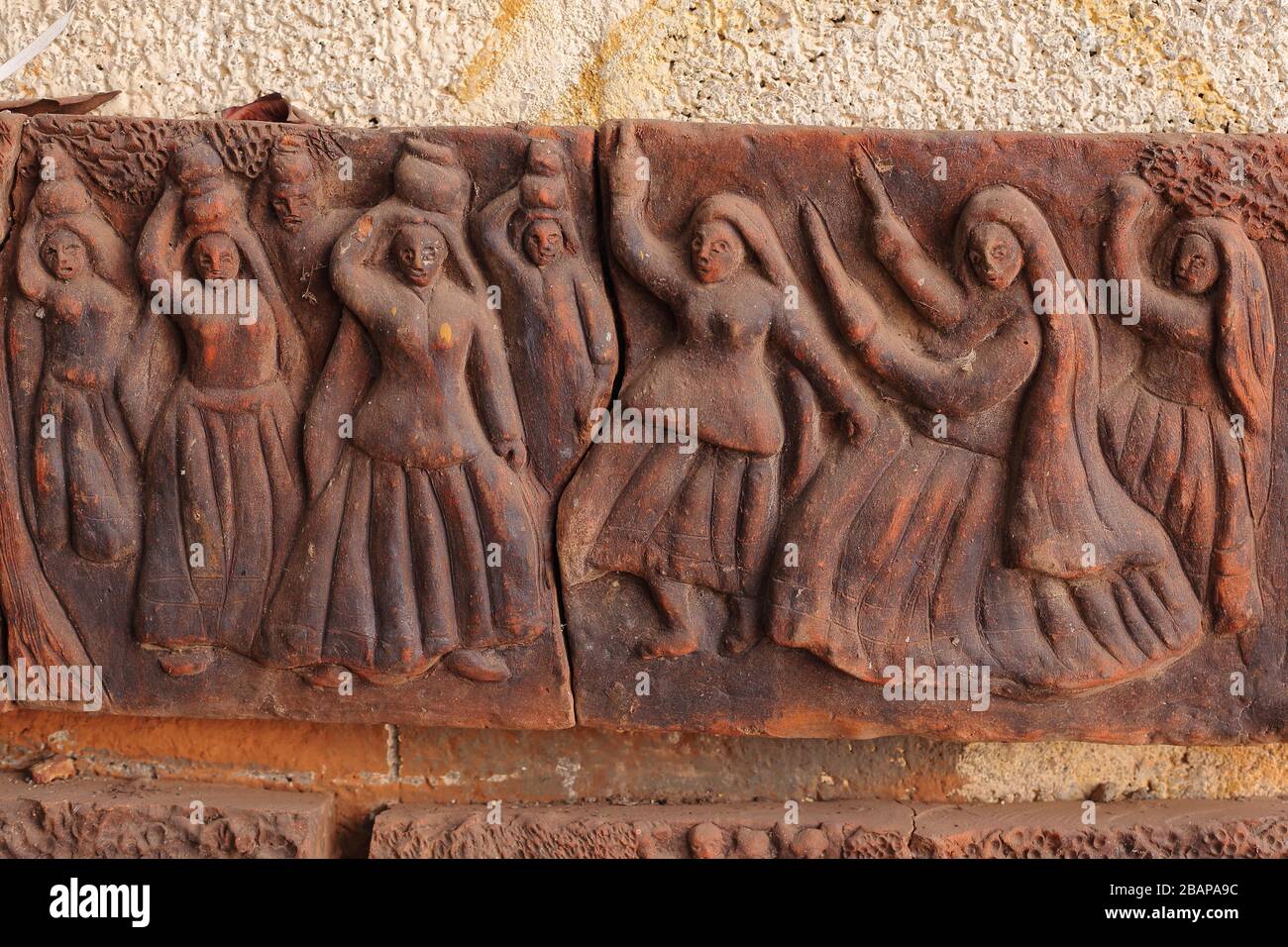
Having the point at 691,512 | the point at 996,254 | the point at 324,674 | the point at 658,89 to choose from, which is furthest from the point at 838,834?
the point at 658,89

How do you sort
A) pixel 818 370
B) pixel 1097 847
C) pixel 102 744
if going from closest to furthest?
pixel 818 370 → pixel 1097 847 → pixel 102 744

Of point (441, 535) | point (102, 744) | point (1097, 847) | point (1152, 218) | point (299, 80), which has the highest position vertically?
point (299, 80)

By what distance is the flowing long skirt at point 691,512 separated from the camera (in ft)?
7.42

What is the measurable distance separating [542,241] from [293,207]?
51cm

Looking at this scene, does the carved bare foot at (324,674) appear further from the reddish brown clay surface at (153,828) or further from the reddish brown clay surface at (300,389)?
the reddish brown clay surface at (153,828)

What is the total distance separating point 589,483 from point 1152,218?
48.8 inches

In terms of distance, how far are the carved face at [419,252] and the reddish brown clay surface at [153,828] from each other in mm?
1193

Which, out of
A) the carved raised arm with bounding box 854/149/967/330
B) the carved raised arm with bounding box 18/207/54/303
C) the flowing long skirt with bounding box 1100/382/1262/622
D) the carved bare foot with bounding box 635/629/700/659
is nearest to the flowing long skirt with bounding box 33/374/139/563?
the carved raised arm with bounding box 18/207/54/303

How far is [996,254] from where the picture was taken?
7.11ft

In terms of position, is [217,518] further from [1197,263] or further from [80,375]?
[1197,263]

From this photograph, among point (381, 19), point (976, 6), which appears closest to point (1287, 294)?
point (976, 6)

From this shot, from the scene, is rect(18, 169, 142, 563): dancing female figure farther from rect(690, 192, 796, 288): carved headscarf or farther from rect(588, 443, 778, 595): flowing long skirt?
rect(690, 192, 796, 288): carved headscarf

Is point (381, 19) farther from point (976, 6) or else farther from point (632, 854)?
point (632, 854)

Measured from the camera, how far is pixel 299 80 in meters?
2.56
